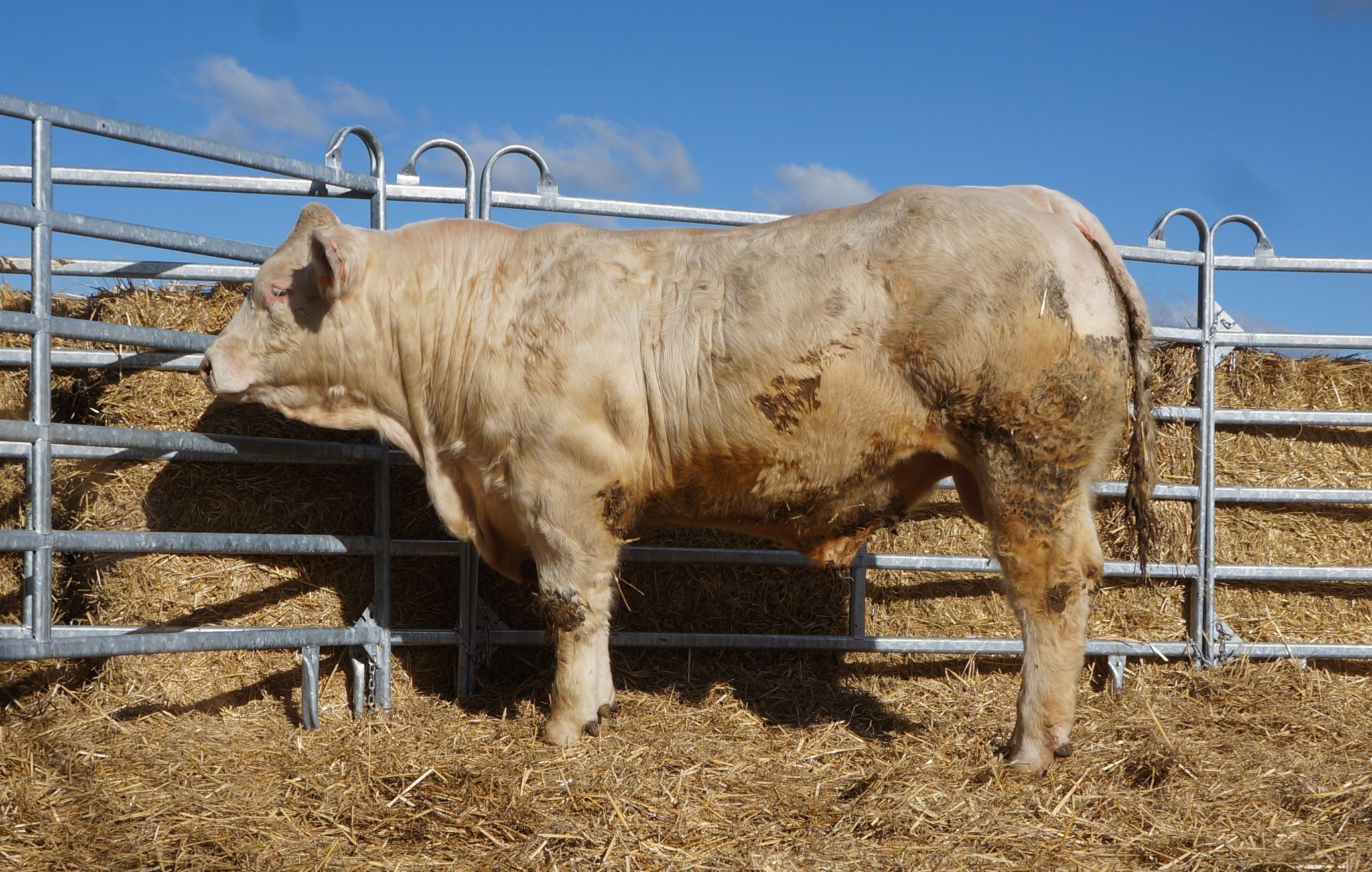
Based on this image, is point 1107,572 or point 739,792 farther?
point 1107,572

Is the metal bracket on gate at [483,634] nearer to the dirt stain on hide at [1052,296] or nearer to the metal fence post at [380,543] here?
the metal fence post at [380,543]

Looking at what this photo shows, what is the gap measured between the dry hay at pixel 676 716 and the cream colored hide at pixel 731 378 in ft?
1.97

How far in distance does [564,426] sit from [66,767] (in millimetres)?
2316

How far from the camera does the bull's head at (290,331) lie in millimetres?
5020

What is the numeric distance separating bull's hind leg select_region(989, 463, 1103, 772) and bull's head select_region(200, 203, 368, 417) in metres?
3.03

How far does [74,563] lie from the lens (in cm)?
555

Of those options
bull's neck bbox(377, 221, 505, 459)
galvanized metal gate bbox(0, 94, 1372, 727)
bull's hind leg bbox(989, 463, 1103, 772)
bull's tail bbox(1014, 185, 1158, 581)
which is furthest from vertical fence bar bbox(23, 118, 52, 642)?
bull's tail bbox(1014, 185, 1158, 581)

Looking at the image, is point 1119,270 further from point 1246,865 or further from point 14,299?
point 14,299

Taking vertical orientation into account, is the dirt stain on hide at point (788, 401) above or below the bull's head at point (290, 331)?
below

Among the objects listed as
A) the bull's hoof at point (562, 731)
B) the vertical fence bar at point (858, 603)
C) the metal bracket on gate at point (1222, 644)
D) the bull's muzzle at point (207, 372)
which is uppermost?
the bull's muzzle at point (207, 372)

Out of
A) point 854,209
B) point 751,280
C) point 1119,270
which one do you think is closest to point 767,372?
point 751,280

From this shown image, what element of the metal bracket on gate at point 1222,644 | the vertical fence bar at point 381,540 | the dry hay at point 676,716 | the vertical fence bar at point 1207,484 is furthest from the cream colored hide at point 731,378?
the metal bracket on gate at point 1222,644

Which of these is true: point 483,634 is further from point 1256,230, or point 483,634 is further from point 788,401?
point 1256,230

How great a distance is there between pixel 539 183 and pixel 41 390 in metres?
2.65
